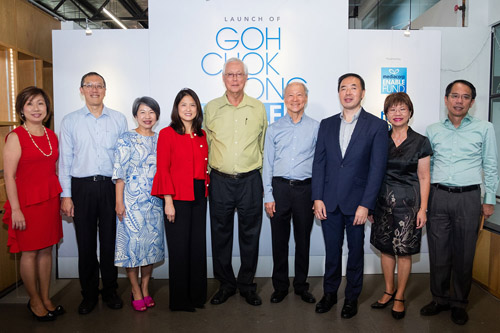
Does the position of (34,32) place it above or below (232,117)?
above

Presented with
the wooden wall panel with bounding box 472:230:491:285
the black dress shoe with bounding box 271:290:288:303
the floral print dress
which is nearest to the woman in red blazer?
the black dress shoe with bounding box 271:290:288:303

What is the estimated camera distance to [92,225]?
3160mm

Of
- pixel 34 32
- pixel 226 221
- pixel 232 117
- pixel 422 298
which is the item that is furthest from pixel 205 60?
pixel 422 298

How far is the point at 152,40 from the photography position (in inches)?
152

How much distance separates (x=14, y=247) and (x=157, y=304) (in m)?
1.23

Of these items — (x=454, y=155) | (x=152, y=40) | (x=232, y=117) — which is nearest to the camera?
(x=454, y=155)

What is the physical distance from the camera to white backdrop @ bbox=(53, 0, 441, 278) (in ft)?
12.7

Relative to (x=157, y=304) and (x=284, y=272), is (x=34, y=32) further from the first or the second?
(x=284, y=272)

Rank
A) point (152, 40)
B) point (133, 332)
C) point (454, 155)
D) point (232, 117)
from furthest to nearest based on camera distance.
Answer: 1. point (152, 40)
2. point (232, 117)
3. point (454, 155)
4. point (133, 332)

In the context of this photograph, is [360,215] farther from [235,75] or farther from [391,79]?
[391,79]

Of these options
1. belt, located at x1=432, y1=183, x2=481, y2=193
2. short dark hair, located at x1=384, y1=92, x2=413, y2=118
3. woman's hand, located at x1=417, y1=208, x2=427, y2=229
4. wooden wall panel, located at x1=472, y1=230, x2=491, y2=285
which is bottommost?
wooden wall panel, located at x1=472, y1=230, x2=491, y2=285

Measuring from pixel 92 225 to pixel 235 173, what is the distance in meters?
1.27

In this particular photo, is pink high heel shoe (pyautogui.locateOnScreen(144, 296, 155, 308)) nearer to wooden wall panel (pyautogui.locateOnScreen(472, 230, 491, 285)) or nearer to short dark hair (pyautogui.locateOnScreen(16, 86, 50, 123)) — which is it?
short dark hair (pyautogui.locateOnScreen(16, 86, 50, 123))

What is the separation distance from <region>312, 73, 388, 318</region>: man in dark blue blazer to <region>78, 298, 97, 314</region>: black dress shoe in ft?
6.23
